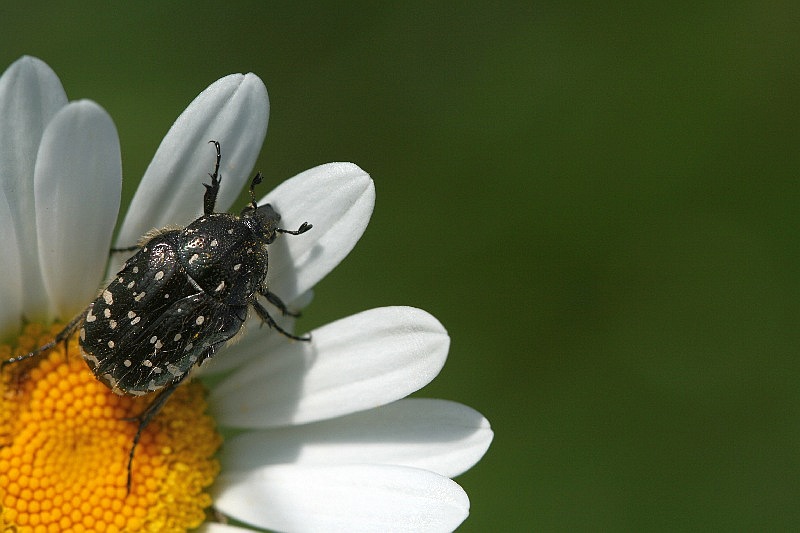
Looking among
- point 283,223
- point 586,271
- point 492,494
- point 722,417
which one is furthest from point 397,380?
point 722,417

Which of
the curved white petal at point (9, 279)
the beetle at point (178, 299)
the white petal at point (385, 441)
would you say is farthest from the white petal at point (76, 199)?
the white petal at point (385, 441)

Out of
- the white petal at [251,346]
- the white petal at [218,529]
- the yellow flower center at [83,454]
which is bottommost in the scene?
the white petal at [218,529]

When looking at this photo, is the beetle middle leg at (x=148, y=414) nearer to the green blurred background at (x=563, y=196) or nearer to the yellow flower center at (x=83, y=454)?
the yellow flower center at (x=83, y=454)

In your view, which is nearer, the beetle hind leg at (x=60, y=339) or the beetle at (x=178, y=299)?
the beetle at (x=178, y=299)

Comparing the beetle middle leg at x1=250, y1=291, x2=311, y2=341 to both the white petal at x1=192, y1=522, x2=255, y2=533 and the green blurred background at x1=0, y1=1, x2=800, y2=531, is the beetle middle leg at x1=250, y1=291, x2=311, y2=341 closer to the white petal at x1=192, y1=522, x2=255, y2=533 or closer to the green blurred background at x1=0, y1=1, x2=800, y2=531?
the white petal at x1=192, y1=522, x2=255, y2=533

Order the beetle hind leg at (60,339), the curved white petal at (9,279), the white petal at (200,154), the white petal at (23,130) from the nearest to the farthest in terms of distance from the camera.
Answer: the white petal at (23,130) → the white petal at (200,154) → the curved white petal at (9,279) → the beetle hind leg at (60,339)

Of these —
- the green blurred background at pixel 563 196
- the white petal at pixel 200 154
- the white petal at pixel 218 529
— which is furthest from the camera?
the green blurred background at pixel 563 196

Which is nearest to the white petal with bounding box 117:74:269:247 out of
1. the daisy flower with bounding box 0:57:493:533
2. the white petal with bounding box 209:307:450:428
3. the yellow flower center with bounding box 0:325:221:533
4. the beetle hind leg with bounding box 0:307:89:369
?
the daisy flower with bounding box 0:57:493:533
